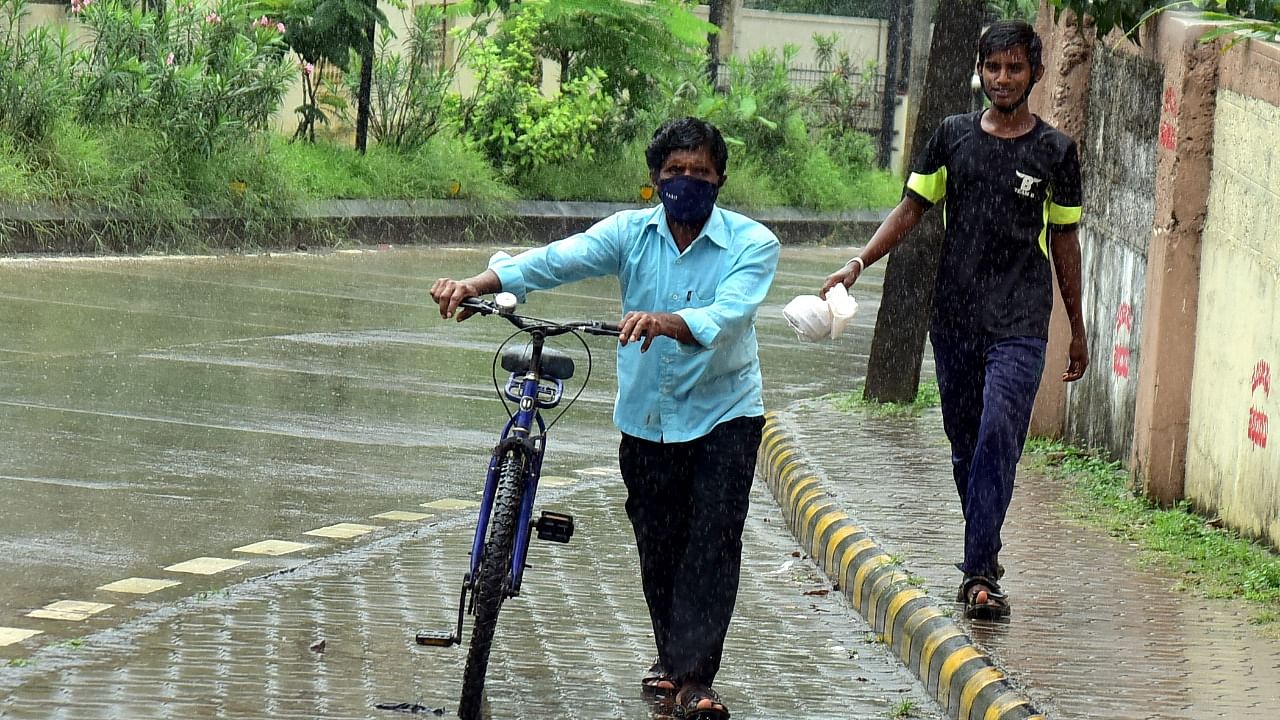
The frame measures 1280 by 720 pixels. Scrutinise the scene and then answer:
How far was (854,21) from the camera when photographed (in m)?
41.9

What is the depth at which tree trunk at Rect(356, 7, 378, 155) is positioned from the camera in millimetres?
24500

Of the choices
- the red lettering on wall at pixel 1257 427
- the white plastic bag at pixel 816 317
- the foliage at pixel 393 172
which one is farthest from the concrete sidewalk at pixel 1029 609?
the foliage at pixel 393 172

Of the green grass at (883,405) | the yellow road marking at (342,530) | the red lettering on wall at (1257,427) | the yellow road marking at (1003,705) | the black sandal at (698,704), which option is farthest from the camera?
the green grass at (883,405)

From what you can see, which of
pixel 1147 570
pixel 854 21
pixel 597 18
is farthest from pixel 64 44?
pixel 854 21

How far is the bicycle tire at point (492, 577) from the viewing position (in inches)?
214

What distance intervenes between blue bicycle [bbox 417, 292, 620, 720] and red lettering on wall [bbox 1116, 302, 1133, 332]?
15.0 feet

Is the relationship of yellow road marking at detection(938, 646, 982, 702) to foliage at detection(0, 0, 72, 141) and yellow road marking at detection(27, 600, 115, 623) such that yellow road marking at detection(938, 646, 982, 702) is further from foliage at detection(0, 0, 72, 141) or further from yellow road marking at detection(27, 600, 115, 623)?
foliage at detection(0, 0, 72, 141)

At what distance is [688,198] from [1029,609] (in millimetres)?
2052

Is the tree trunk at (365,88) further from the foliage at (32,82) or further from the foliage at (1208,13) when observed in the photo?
the foliage at (1208,13)

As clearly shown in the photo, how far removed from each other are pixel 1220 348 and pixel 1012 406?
2001mm

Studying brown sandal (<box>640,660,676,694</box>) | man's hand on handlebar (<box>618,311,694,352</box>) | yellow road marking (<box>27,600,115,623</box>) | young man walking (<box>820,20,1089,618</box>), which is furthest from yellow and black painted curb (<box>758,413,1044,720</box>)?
yellow road marking (<box>27,600,115,623</box>)

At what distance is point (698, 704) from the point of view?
18.6ft

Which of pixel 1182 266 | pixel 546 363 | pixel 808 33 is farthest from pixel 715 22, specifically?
pixel 546 363

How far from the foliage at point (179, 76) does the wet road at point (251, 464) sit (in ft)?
11.5
